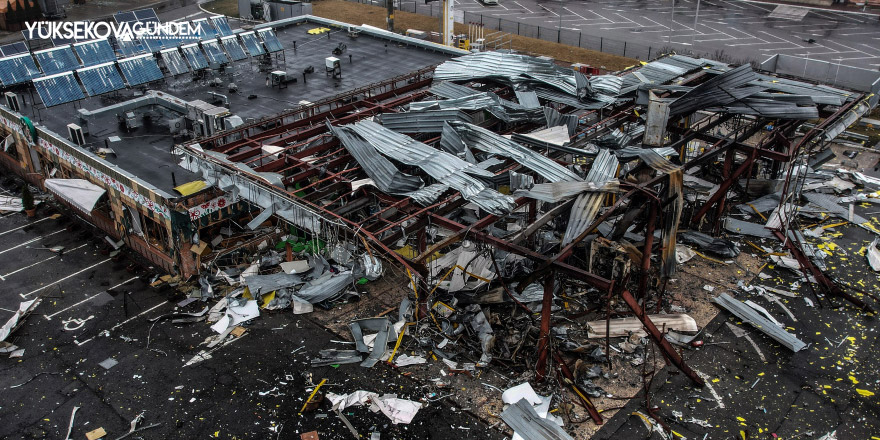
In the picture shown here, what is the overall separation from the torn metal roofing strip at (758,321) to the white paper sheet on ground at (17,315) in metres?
27.7

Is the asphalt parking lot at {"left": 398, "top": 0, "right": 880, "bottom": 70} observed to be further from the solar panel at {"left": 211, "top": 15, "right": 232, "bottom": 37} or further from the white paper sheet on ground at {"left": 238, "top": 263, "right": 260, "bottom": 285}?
the white paper sheet on ground at {"left": 238, "top": 263, "right": 260, "bottom": 285}

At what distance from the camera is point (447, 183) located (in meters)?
25.5

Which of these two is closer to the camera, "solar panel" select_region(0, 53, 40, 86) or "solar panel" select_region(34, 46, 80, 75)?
"solar panel" select_region(0, 53, 40, 86)

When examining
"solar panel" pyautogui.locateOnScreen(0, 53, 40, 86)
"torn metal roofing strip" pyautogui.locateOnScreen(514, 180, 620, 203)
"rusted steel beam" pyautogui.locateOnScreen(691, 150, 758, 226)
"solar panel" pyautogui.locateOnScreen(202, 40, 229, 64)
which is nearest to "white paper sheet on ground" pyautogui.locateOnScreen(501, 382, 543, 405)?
"torn metal roofing strip" pyautogui.locateOnScreen(514, 180, 620, 203)

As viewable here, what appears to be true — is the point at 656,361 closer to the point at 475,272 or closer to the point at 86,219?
the point at 475,272

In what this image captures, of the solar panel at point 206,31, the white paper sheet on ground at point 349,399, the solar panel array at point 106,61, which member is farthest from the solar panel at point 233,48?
the white paper sheet on ground at point 349,399

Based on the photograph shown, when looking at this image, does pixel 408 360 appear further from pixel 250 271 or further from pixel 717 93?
pixel 717 93

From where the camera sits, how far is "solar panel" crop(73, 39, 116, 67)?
40.3 metres

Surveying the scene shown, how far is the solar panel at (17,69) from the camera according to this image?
38.1m

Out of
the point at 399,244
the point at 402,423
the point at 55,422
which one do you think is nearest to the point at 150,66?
the point at 399,244

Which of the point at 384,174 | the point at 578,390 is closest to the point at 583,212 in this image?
the point at 578,390

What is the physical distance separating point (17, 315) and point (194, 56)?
62.0 ft

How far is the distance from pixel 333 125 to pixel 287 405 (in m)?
13.5

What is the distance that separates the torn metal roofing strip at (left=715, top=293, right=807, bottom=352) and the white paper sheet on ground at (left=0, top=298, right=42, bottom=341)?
27713 millimetres
